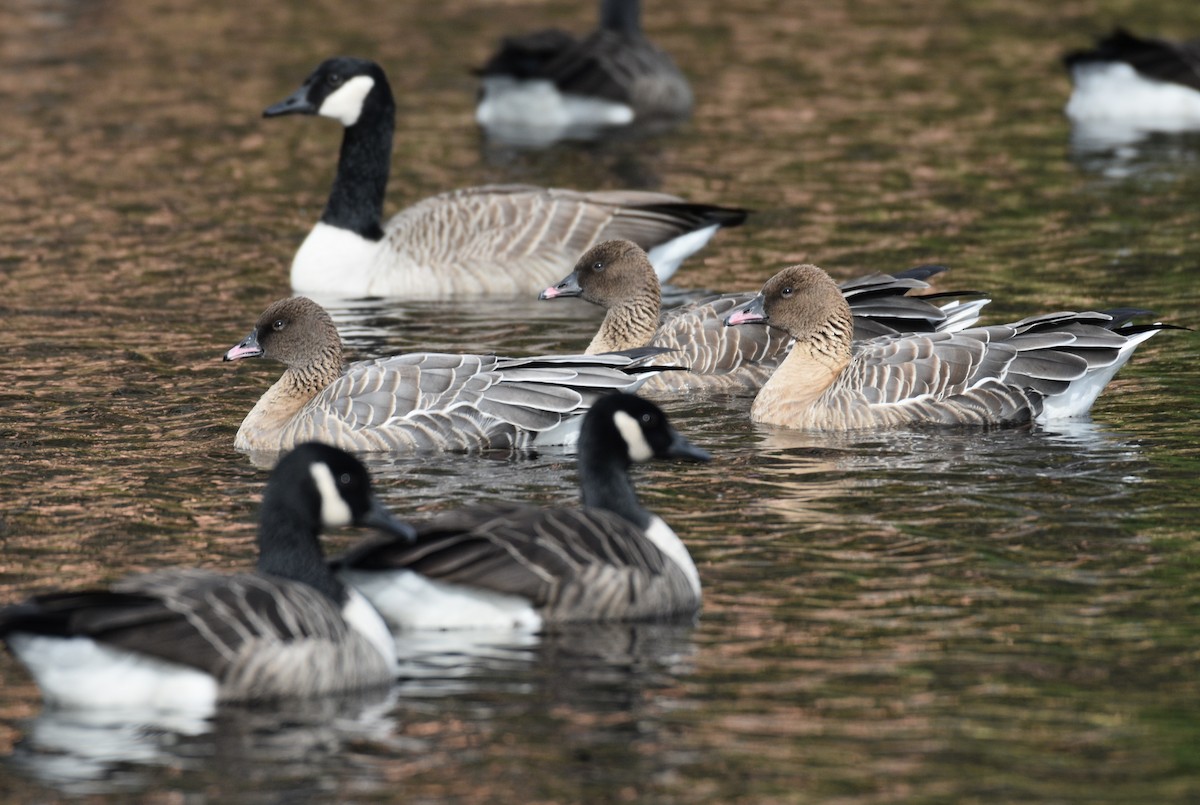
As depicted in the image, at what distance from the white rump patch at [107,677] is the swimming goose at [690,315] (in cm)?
699

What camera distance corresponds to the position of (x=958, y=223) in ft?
68.3

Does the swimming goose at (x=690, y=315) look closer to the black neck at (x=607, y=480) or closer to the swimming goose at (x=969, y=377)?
the swimming goose at (x=969, y=377)

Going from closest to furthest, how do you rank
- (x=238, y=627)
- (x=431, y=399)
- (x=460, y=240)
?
(x=238, y=627)
(x=431, y=399)
(x=460, y=240)

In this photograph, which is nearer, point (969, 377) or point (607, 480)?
point (607, 480)

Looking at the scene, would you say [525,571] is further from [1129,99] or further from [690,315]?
[1129,99]

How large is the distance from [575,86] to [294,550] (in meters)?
18.7

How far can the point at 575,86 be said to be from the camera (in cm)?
2711

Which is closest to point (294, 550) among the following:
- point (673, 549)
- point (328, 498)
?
point (328, 498)

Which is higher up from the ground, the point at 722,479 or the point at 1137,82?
the point at 1137,82

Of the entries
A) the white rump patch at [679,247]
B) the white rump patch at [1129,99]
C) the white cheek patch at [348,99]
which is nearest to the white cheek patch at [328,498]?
the white rump patch at [679,247]

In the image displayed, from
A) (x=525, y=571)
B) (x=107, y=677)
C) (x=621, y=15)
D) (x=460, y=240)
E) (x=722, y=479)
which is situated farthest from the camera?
(x=621, y=15)

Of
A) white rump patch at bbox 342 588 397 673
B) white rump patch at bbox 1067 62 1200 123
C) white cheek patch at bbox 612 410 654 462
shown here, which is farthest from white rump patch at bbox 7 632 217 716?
white rump patch at bbox 1067 62 1200 123

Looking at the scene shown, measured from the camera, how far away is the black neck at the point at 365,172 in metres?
19.3

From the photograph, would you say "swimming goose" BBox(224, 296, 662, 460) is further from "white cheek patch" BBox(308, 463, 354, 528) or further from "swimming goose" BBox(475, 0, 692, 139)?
"swimming goose" BBox(475, 0, 692, 139)
